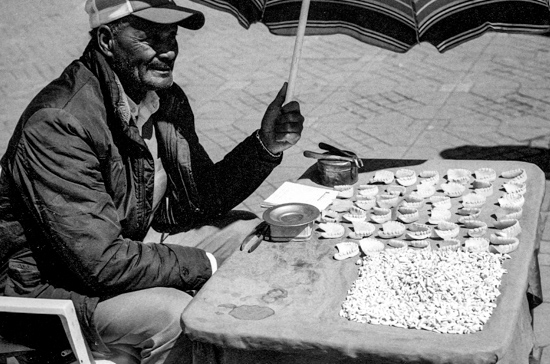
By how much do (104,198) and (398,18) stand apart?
139cm

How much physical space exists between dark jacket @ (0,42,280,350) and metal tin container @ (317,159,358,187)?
0.67m

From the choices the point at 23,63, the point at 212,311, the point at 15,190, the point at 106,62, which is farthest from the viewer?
the point at 23,63

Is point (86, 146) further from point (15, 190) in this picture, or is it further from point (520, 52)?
point (520, 52)

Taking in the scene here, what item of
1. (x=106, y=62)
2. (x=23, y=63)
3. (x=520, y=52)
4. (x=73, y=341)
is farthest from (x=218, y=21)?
(x=73, y=341)

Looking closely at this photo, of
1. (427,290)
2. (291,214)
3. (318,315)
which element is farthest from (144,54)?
(427,290)

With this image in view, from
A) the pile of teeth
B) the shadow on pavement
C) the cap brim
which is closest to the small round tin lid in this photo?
the pile of teeth

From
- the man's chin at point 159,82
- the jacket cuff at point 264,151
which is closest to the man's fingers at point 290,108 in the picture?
the jacket cuff at point 264,151

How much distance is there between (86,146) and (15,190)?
28 centimetres

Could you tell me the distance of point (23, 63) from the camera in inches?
291

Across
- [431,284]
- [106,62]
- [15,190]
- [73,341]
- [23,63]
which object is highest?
[106,62]

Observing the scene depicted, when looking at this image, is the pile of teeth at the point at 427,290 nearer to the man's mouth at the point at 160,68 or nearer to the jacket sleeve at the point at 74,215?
the jacket sleeve at the point at 74,215

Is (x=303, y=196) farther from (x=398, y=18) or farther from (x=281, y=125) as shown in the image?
(x=398, y=18)

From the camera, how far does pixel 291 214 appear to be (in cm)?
256

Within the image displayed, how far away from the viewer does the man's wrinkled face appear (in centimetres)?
257
